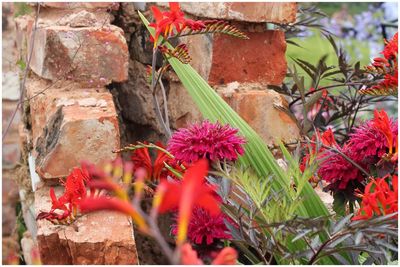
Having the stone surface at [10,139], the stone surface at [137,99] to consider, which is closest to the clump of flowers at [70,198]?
the stone surface at [137,99]

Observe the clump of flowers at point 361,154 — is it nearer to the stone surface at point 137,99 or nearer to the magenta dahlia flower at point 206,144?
the magenta dahlia flower at point 206,144

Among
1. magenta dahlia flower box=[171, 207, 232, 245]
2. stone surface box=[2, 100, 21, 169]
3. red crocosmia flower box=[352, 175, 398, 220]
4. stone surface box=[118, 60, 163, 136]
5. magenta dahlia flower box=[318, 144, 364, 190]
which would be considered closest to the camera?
red crocosmia flower box=[352, 175, 398, 220]

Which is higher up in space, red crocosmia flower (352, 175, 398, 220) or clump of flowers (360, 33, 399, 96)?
clump of flowers (360, 33, 399, 96)

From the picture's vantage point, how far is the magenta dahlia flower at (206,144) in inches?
50.6

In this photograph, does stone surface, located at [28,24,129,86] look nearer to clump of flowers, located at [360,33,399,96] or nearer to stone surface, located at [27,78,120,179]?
stone surface, located at [27,78,120,179]

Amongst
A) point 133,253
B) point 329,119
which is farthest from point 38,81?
point 329,119

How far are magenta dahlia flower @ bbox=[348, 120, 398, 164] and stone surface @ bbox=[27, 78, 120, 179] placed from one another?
566 mm

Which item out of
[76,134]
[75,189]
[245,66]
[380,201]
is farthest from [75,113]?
[380,201]

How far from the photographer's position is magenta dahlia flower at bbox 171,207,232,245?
125 cm

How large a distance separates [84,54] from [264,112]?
441 millimetres

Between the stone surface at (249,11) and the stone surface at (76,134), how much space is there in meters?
0.31

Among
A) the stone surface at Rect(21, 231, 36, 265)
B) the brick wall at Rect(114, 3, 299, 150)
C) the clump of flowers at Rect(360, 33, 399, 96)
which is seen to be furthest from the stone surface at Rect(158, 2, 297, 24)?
the stone surface at Rect(21, 231, 36, 265)

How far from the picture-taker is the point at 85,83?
72.5 inches

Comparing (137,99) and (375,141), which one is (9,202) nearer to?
(137,99)
